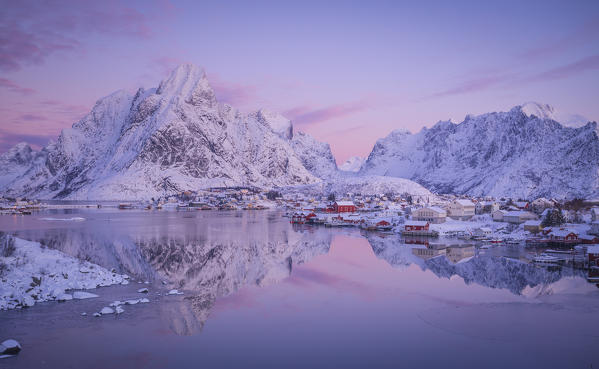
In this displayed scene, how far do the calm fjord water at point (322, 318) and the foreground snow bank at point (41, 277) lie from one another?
1191 mm

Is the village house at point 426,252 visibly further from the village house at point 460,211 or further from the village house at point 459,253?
the village house at point 460,211

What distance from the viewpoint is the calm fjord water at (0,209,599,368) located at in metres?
17.0

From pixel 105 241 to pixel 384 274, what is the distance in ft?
104

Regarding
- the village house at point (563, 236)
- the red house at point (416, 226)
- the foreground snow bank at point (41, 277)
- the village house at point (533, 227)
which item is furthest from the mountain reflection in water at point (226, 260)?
the village house at point (533, 227)

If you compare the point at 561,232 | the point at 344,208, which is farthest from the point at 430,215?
the point at 344,208

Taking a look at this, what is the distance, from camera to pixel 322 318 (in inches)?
877

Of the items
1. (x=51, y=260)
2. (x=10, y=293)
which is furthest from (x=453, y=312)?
(x=51, y=260)

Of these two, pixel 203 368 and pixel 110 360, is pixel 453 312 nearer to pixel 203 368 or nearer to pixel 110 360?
pixel 203 368

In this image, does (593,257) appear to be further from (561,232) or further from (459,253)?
(561,232)

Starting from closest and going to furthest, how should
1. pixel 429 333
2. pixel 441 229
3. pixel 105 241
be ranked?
1. pixel 429 333
2. pixel 105 241
3. pixel 441 229

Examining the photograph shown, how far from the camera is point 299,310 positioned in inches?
934

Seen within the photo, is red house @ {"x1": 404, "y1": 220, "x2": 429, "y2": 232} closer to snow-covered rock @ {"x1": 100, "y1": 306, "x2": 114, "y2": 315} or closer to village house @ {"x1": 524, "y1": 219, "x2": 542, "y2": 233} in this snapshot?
village house @ {"x1": 524, "y1": 219, "x2": 542, "y2": 233}

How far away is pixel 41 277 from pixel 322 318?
16.6 metres

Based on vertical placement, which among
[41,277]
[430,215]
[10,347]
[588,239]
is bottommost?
[10,347]
